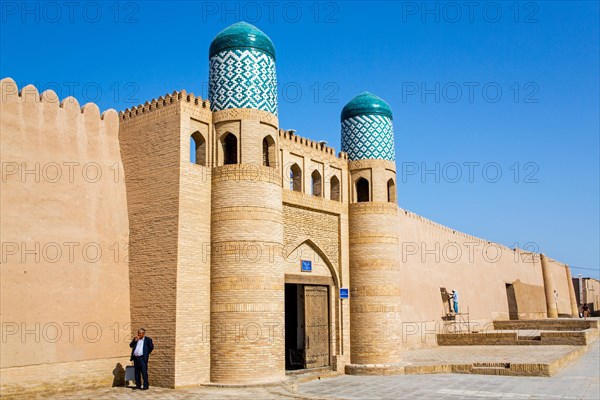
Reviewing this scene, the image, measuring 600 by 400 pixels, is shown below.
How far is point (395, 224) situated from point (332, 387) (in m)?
5.29

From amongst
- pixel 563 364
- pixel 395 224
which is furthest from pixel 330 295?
pixel 563 364

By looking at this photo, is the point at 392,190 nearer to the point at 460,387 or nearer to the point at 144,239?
the point at 460,387

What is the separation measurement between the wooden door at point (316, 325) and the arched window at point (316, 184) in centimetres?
240

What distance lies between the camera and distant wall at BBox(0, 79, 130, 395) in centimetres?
1054

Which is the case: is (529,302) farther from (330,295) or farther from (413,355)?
(330,295)

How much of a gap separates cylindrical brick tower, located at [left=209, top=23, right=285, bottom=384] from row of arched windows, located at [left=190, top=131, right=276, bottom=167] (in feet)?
0.13

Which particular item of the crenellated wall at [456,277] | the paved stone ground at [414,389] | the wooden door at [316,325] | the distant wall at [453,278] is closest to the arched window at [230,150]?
the wooden door at [316,325]

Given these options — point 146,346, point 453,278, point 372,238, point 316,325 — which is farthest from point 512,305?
point 146,346

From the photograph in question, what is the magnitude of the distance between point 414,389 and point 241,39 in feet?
26.1

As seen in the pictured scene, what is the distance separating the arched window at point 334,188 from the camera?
1645cm

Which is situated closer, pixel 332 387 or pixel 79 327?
pixel 79 327

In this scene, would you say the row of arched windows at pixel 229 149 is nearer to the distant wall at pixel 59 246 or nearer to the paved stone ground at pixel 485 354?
the distant wall at pixel 59 246

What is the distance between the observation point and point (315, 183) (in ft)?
52.6

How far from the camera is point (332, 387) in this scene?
1294 centimetres
